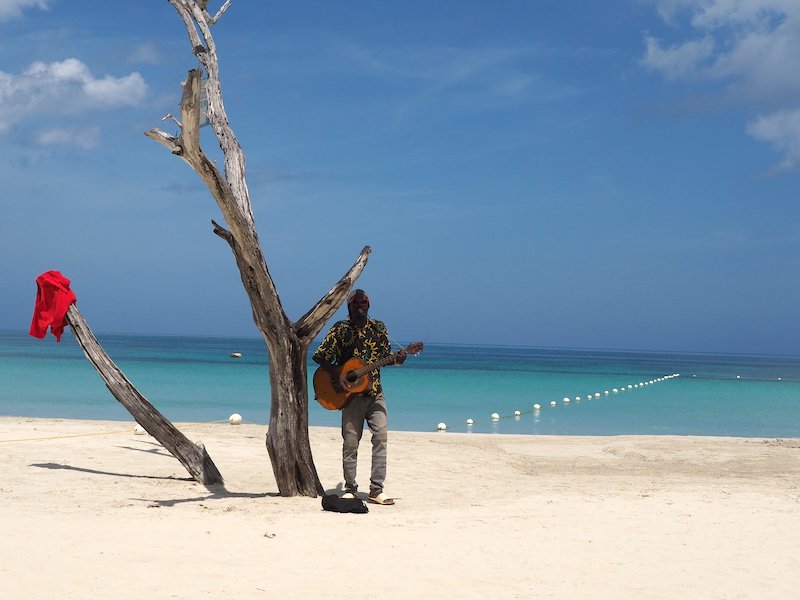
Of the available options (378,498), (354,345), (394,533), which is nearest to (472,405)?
(378,498)

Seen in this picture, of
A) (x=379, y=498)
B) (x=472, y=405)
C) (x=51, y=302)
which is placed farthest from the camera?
(x=472, y=405)

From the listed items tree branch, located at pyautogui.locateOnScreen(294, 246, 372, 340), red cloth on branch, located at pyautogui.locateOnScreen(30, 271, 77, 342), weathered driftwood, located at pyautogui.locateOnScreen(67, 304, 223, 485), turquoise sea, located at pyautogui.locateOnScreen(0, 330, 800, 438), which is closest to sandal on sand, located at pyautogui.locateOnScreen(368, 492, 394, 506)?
tree branch, located at pyautogui.locateOnScreen(294, 246, 372, 340)

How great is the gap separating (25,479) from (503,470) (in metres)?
5.15

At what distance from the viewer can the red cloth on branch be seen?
316 inches

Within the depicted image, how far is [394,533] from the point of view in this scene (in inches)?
223

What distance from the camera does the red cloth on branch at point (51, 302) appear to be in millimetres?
8031

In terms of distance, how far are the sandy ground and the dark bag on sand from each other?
145 mm

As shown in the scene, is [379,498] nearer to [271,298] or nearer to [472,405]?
[271,298]

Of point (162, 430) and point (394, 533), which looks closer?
point (394, 533)

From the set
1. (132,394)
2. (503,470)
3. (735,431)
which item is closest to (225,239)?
(132,394)

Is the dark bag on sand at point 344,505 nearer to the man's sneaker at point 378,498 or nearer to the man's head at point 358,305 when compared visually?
the man's sneaker at point 378,498

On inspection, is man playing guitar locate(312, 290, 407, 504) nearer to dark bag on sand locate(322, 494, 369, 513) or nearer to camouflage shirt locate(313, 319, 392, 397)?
camouflage shirt locate(313, 319, 392, 397)

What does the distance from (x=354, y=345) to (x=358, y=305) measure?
333 mm

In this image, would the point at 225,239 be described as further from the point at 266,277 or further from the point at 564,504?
the point at 564,504
